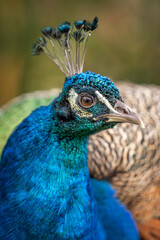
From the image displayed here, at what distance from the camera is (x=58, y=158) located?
51.4 inches

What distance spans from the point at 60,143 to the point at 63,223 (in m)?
0.34

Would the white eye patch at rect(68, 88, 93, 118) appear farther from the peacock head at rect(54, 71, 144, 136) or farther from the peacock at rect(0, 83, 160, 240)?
the peacock at rect(0, 83, 160, 240)

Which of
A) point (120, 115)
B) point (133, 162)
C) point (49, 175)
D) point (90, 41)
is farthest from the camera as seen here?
point (90, 41)

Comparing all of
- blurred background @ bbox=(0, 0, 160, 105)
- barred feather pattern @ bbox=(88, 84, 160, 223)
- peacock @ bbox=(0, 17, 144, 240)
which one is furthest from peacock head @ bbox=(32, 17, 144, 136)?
blurred background @ bbox=(0, 0, 160, 105)

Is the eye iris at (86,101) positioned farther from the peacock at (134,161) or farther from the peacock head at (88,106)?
the peacock at (134,161)

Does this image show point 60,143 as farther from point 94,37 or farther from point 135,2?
point 135,2

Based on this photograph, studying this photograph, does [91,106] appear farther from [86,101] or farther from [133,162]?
[133,162]

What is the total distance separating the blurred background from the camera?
3.84 metres

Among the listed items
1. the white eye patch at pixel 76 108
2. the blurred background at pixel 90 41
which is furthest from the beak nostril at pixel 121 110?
the blurred background at pixel 90 41

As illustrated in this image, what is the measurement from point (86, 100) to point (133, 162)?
36.8 inches

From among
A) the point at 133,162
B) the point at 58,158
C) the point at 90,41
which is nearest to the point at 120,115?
the point at 58,158

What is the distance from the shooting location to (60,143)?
1308 mm

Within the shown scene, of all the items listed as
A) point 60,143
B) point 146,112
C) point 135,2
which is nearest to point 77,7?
point 135,2

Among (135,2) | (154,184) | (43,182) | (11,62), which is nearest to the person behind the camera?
(43,182)
